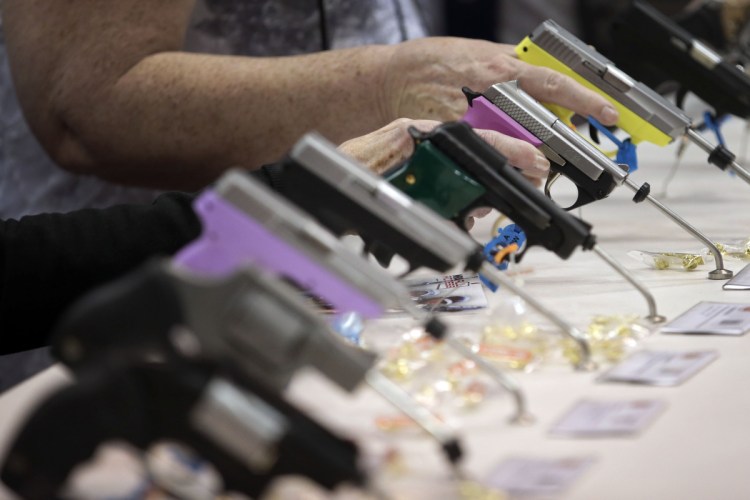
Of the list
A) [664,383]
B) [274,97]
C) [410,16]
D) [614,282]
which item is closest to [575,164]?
[614,282]

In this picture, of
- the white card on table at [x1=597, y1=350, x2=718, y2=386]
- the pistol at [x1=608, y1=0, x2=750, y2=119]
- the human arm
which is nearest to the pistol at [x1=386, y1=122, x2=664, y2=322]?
the white card on table at [x1=597, y1=350, x2=718, y2=386]

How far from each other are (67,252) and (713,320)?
69 centimetres

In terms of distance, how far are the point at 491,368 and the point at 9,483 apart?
1.38ft

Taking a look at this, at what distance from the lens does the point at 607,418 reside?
93cm

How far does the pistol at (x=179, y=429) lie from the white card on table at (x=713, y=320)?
56 cm

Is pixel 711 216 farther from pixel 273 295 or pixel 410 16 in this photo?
pixel 273 295

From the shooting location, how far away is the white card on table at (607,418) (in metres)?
0.90

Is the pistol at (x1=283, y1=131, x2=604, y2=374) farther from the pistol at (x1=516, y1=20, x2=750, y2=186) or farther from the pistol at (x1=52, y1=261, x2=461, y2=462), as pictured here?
the pistol at (x1=516, y1=20, x2=750, y2=186)

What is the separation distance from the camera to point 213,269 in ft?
2.67

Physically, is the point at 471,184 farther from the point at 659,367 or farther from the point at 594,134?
the point at 594,134

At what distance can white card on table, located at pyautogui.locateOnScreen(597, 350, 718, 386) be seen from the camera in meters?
1.02

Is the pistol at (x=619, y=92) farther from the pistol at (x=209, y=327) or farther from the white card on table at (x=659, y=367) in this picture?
the pistol at (x=209, y=327)

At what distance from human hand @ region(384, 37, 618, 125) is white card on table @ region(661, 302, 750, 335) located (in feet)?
1.27

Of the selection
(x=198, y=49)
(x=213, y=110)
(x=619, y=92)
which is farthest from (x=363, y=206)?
(x=198, y=49)
